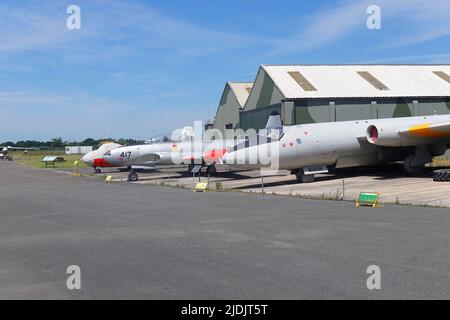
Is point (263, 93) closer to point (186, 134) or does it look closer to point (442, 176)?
point (186, 134)

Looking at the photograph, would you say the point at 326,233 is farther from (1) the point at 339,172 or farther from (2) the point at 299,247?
(1) the point at 339,172

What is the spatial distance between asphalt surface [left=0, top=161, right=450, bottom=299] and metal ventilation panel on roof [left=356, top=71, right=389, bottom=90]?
27749 mm

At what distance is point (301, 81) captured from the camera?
129 feet

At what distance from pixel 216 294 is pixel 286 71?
121 feet

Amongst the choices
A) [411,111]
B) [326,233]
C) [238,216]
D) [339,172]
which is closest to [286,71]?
[411,111]

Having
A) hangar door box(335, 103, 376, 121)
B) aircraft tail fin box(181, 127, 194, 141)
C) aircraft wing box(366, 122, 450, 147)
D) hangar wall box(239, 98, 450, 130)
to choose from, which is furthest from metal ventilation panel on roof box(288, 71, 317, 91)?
aircraft wing box(366, 122, 450, 147)

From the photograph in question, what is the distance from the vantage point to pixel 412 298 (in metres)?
5.45

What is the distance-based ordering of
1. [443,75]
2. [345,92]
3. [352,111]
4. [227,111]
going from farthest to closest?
[227,111] → [443,75] → [345,92] → [352,111]

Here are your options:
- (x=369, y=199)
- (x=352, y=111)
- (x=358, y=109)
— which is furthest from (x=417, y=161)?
(x=358, y=109)

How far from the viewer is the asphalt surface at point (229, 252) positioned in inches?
236

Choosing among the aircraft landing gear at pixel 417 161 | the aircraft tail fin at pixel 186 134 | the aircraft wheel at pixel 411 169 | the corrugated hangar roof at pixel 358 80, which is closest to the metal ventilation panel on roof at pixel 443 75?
the corrugated hangar roof at pixel 358 80

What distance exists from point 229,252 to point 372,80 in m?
36.0

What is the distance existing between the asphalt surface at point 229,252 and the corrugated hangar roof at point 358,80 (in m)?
24.6

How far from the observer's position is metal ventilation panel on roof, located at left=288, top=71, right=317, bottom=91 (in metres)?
38.1
